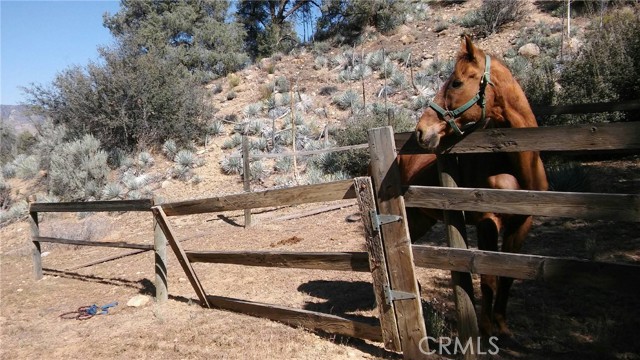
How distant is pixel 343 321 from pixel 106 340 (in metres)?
2.60

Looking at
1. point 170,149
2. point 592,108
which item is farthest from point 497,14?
point 592,108

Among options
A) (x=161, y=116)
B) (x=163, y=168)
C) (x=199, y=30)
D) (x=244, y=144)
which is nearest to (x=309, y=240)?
(x=244, y=144)

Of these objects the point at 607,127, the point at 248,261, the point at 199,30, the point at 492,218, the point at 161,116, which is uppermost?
the point at 199,30

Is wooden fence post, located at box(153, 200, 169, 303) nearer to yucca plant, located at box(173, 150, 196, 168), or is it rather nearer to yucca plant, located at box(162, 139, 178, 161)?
yucca plant, located at box(173, 150, 196, 168)

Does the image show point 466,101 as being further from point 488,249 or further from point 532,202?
point 488,249

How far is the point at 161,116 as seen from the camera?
1880 centimetres

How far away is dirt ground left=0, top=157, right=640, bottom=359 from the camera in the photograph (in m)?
3.83

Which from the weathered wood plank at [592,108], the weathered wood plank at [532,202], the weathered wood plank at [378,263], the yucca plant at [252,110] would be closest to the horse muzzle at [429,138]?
the weathered wood plank at [532,202]

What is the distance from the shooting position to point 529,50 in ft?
63.2

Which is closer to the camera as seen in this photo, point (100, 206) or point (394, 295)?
point (394, 295)

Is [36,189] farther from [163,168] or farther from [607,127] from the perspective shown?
[607,127]

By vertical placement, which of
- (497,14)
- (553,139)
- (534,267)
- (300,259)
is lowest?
(300,259)

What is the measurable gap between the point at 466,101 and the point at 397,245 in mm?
1181

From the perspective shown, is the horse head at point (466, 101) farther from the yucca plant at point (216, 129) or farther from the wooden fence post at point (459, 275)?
the yucca plant at point (216, 129)
